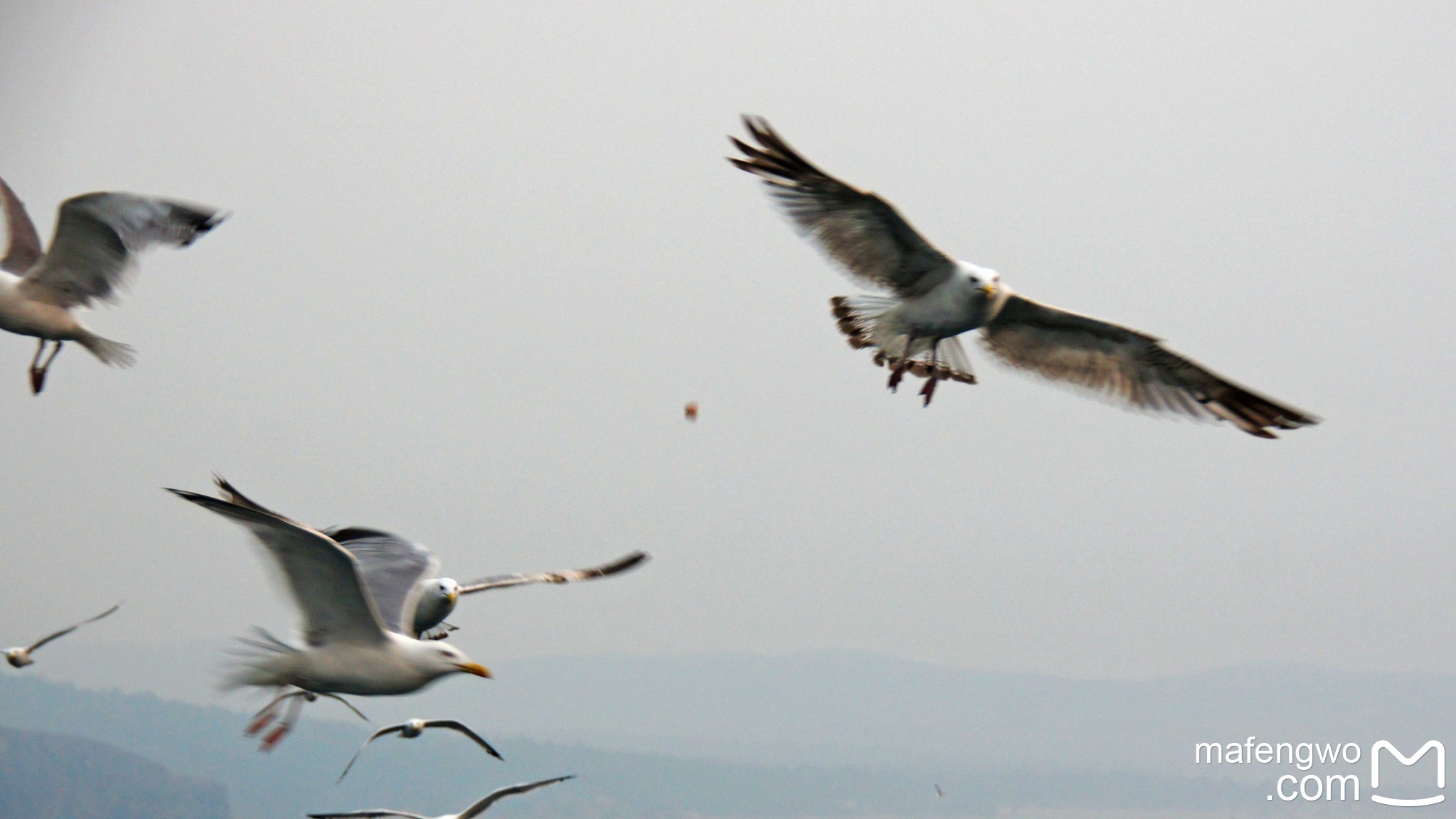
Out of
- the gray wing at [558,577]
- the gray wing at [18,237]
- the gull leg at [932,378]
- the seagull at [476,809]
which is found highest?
the gray wing at [18,237]

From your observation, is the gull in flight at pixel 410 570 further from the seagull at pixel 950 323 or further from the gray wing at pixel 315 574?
the seagull at pixel 950 323

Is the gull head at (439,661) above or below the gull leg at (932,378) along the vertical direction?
below

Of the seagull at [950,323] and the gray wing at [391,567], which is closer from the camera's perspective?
the gray wing at [391,567]

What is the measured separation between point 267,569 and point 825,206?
3.42 metres

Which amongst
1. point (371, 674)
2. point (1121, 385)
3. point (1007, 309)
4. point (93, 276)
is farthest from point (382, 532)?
point (1121, 385)

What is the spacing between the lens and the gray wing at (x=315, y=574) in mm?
3895

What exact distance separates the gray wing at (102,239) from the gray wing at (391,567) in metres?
2.24

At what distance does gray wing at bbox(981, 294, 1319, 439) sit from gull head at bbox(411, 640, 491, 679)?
12.0 feet

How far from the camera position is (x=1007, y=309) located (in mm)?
6875

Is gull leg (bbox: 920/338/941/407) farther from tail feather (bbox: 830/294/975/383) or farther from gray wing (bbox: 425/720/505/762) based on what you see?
gray wing (bbox: 425/720/505/762)

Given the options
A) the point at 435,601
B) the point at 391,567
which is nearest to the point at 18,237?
the point at 391,567

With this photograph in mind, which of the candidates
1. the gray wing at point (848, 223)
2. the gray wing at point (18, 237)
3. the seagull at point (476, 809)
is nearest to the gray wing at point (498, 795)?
the seagull at point (476, 809)

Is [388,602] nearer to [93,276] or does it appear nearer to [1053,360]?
[93,276]

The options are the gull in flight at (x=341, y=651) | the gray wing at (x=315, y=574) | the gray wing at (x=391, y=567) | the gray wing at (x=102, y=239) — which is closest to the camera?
the gray wing at (x=315, y=574)
